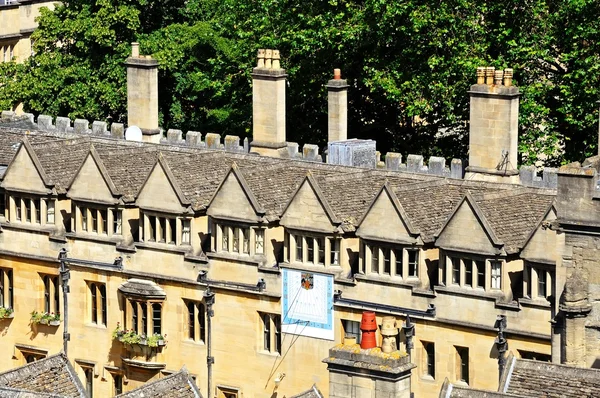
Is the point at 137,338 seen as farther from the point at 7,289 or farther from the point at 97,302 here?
the point at 7,289

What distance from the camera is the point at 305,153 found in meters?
106

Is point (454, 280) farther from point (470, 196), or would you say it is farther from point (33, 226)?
point (33, 226)

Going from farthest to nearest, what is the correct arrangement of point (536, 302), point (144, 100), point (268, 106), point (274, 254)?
point (144, 100) → point (268, 106) → point (274, 254) → point (536, 302)

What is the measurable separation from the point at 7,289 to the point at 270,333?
42.9 ft

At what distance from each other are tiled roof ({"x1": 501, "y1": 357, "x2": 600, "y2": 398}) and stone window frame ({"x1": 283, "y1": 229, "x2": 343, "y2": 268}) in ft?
67.7

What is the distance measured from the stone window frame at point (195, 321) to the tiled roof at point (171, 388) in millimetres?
18823

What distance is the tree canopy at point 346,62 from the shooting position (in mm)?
116625

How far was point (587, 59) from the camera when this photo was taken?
116 m

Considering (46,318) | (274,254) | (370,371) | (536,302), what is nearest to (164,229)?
(274,254)

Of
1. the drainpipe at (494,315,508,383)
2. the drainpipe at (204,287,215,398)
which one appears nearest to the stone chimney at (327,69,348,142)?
the drainpipe at (204,287,215,398)

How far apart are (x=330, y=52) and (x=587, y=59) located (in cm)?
1304

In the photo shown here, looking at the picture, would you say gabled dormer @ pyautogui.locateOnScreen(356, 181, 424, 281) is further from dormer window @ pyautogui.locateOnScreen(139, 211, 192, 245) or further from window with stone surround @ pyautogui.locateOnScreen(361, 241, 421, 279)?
dormer window @ pyautogui.locateOnScreen(139, 211, 192, 245)

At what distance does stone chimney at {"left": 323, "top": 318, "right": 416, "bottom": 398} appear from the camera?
7219 centimetres

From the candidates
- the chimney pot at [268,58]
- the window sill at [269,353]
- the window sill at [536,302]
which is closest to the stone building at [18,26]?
the chimney pot at [268,58]
